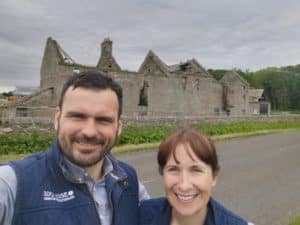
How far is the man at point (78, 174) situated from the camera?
6.76 feet

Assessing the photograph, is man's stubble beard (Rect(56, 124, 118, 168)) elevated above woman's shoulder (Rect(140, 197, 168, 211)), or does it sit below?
above

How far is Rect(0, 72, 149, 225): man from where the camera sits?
6.76 feet

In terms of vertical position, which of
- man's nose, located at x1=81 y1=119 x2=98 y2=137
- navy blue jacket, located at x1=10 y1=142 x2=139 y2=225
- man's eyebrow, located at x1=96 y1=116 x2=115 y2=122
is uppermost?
man's eyebrow, located at x1=96 y1=116 x2=115 y2=122

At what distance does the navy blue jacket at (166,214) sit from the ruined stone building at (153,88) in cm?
2192

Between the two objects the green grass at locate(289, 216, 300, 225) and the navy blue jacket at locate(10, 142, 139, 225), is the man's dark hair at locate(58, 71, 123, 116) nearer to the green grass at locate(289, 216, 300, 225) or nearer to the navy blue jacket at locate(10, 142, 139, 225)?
the navy blue jacket at locate(10, 142, 139, 225)

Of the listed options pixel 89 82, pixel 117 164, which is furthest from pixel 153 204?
pixel 89 82

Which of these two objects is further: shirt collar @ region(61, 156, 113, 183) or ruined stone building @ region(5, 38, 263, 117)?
ruined stone building @ region(5, 38, 263, 117)

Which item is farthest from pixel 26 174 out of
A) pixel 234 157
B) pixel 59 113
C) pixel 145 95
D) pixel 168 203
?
pixel 145 95

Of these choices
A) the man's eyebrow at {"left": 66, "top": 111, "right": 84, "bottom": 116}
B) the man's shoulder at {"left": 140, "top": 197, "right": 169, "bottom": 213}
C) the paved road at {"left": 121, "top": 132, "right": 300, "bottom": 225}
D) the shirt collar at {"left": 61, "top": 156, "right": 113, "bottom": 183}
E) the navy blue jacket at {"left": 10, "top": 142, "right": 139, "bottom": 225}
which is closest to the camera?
the navy blue jacket at {"left": 10, "top": 142, "right": 139, "bottom": 225}

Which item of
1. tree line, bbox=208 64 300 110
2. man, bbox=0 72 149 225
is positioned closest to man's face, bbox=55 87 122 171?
man, bbox=0 72 149 225

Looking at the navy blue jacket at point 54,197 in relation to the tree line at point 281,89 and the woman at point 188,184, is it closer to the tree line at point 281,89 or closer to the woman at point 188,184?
the woman at point 188,184

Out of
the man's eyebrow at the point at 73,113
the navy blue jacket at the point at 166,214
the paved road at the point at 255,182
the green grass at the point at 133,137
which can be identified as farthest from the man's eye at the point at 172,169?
the green grass at the point at 133,137

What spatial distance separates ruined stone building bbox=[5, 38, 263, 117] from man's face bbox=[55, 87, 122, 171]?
868 inches

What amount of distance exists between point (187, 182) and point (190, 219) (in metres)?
0.27
